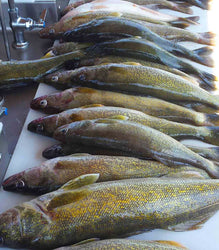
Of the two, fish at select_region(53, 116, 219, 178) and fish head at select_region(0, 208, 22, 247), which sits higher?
fish at select_region(53, 116, 219, 178)

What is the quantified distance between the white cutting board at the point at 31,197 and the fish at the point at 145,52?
0.41 meters

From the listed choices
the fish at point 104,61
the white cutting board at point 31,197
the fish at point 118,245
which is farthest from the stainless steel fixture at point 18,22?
the fish at point 118,245

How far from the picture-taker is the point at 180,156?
4.50 feet

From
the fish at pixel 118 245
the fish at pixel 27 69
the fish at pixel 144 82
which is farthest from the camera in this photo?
the fish at pixel 27 69

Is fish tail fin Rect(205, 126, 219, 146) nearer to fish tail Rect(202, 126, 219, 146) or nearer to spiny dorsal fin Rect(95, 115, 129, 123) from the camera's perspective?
fish tail Rect(202, 126, 219, 146)

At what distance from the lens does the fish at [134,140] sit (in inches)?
53.7

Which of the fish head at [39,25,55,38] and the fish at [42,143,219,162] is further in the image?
the fish head at [39,25,55,38]

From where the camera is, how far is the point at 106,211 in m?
1.09

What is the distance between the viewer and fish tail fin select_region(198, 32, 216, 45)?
7.61 ft

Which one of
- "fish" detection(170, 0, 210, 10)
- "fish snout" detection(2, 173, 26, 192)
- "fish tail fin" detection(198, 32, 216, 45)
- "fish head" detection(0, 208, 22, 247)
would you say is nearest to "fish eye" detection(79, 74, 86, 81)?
"fish snout" detection(2, 173, 26, 192)

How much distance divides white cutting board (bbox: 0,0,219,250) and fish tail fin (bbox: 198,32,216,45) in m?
1.06

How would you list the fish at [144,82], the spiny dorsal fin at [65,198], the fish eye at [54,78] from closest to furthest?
the spiny dorsal fin at [65,198] → the fish at [144,82] → the fish eye at [54,78]

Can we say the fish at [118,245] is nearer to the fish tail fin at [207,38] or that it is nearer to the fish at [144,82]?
the fish at [144,82]

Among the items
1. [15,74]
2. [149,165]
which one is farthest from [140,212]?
[15,74]
